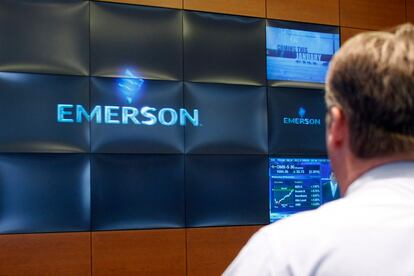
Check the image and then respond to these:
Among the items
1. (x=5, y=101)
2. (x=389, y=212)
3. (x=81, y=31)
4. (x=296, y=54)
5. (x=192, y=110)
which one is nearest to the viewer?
(x=389, y=212)

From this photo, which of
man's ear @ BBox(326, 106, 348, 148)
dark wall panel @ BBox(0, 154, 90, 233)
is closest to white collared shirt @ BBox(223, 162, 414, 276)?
man's ear @ BBox(326, 106, 348, 148)

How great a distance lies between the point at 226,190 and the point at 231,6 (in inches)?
67.5

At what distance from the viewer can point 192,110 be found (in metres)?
4.58

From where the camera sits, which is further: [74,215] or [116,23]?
[116,23]

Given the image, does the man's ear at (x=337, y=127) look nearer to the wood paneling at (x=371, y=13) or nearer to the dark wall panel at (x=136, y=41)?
the dark wall panel at (x=136, y=41)

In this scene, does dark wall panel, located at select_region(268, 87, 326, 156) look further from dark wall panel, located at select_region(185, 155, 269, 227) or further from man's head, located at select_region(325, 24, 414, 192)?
man's head, located at select_region(325, 24, 414, 192)

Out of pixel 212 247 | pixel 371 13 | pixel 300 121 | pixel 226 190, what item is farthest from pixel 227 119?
pixel 371 13

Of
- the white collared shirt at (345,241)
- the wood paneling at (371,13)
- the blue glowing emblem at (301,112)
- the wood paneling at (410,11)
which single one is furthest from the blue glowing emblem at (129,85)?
the white collared shirt at (345,241)

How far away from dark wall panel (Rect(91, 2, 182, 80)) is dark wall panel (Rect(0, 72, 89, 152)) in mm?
274

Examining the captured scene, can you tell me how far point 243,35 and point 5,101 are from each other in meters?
2.19

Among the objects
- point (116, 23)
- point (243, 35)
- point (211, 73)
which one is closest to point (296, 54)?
point (243, 35)

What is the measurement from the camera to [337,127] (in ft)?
3.07

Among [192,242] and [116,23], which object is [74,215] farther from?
[116,23]

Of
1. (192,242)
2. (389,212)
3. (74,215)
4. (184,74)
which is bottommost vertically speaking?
(192,242)
